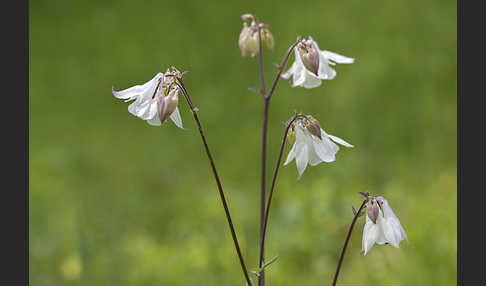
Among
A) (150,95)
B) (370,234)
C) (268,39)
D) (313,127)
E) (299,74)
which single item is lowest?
(370,234)

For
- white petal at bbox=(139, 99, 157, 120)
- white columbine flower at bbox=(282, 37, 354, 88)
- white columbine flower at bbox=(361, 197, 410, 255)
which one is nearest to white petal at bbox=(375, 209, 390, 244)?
white columbine flower at bbox=(361, 197, 410, 255)

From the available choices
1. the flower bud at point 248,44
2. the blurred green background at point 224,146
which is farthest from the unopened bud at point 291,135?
the blurred green background at point 224,146

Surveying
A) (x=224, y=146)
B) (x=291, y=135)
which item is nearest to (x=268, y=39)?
(x=291, y=135)

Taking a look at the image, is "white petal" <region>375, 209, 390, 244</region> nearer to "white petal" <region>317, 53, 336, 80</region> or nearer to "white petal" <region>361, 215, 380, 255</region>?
"white petal" <region>361, 215, 380, 255</region>

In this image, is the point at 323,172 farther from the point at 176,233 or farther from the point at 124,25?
the point at 124,25

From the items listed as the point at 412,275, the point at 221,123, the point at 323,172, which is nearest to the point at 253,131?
the point at 221,123

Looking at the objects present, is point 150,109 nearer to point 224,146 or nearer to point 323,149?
point 323,149
